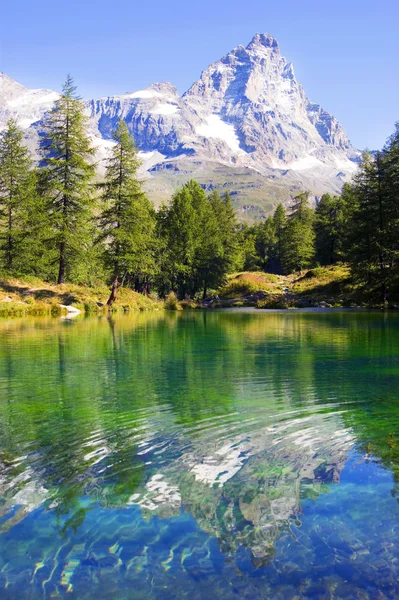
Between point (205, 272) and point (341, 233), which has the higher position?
point (341, 233)

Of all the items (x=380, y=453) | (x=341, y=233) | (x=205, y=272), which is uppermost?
(x=341, y=233)

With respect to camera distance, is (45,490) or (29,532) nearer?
(29,532)

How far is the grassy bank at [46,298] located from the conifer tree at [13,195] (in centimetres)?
412

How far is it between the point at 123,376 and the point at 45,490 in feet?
23.3

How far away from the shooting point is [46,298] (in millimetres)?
39688

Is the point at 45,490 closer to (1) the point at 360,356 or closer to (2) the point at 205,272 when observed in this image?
(1) the point at 360,356

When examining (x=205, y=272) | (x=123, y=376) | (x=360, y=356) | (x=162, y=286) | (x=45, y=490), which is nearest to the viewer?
(x=45, y=490)

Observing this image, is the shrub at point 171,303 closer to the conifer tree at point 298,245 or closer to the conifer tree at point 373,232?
the conifer tree at point 373,232

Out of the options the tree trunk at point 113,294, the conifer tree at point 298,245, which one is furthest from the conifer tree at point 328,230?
the tree trunk at point 113,294

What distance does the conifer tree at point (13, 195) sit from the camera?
43.4 m

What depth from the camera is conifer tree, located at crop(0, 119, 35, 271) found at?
43438 mm

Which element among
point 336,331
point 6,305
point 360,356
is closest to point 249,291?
point 6,305

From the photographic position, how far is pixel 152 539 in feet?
13.9

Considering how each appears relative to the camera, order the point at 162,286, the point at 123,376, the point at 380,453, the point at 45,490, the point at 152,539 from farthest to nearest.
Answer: the point at 162,286, the point at 123,376, the point at 380,453, the point at 45,490, the point at 152,539
